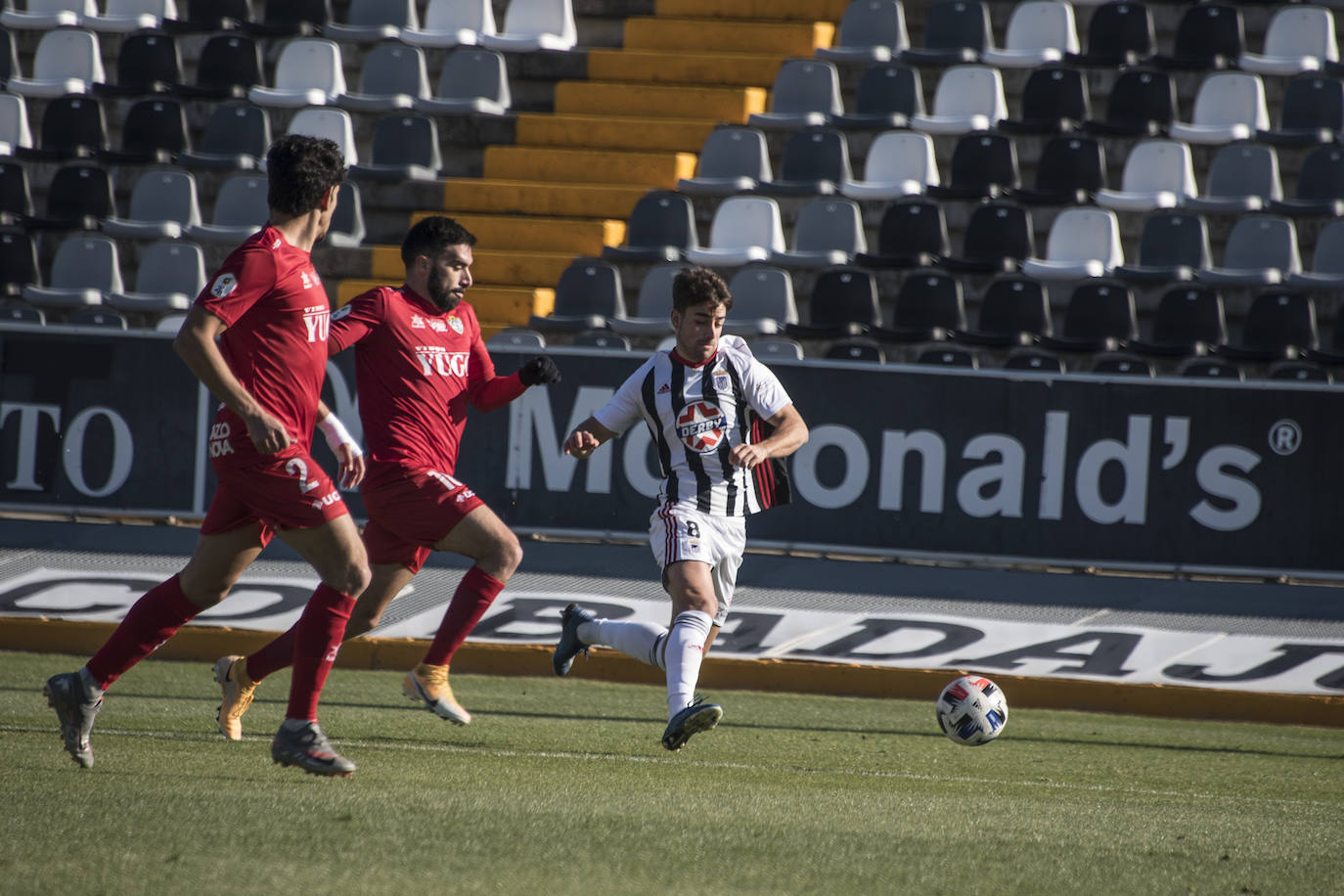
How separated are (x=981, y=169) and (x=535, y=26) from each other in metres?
5.67

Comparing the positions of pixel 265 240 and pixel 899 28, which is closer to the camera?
pixel 265 240

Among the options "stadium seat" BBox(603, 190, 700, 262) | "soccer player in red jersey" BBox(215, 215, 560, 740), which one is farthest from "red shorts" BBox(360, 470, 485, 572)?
"stadium seat" BBox(603, 190, 700, 262)

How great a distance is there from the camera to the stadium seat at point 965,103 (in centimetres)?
1564

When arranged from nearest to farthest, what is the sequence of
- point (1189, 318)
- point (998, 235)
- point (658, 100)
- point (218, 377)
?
point (218, 377)
point (1189, 318)
point (998, 235)
point (658, 100)

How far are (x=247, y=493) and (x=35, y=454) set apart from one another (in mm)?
6456

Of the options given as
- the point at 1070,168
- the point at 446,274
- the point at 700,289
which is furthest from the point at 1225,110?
the point at 446,274

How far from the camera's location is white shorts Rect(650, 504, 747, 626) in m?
6.50

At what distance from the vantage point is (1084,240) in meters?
14.4

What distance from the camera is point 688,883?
4062 millimetres

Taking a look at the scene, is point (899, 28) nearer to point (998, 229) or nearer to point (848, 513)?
point (998, 229)

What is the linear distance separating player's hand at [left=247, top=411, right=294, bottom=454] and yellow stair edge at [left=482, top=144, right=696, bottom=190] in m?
11.5

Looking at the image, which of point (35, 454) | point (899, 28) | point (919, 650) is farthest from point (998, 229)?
point (35, 454)

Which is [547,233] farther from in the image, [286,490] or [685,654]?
[286,490]

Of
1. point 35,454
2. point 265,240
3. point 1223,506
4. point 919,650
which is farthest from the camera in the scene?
point 35,454
